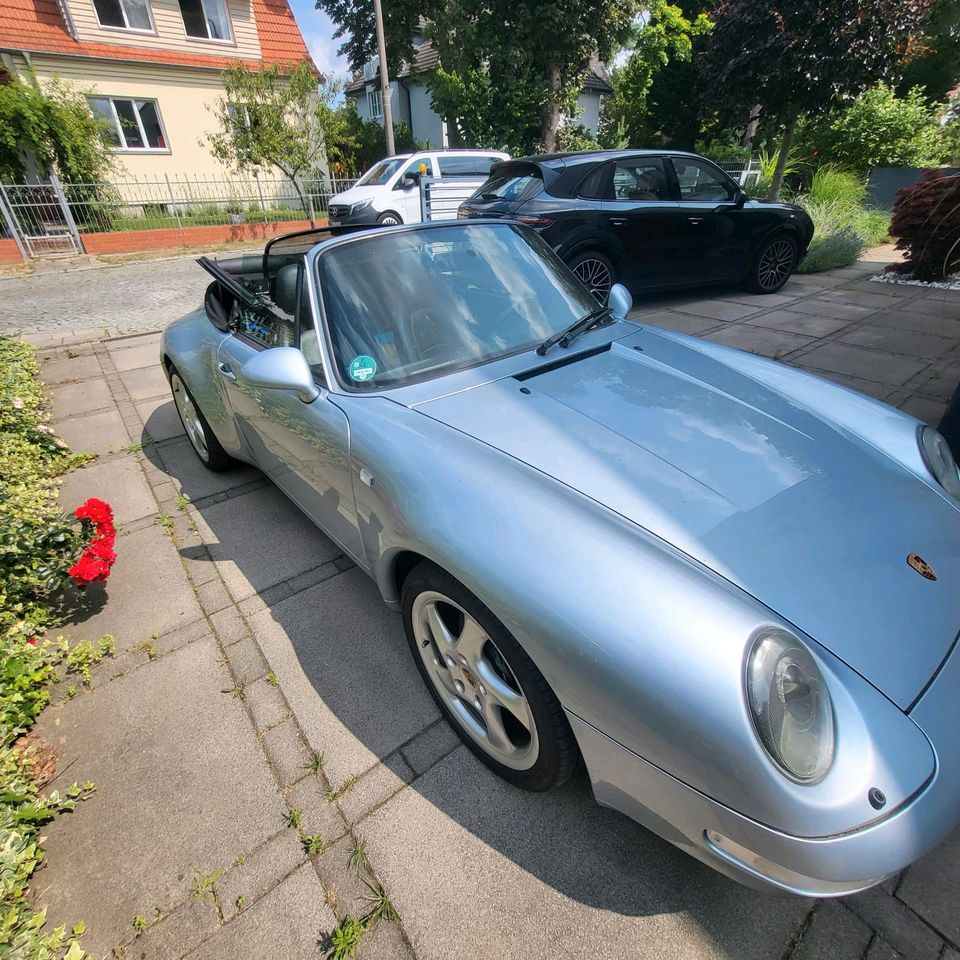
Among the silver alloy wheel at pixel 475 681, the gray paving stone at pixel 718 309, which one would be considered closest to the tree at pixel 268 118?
the gray paving stone at pixel 718 309

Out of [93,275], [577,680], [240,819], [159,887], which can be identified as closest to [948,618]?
[577,680]

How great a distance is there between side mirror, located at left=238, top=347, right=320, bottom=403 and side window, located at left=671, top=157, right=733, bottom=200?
599 cm

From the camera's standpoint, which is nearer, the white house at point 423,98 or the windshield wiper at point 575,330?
the windshield wiper at point 575,330

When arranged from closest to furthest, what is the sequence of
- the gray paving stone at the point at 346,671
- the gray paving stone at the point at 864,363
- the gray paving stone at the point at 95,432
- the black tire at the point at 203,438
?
the gray paving stone at the point at 346,671
the black tire at the point at 203,438
the gray paving stone at the point at 95,432
the gray paving stone at the point at 864,363

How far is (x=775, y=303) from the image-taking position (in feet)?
22.6

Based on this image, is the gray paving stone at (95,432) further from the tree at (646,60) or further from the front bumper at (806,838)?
the tree at (646,60)

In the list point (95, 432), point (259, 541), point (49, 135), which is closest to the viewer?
point (259, 541)

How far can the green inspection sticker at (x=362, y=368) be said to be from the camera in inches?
79.4

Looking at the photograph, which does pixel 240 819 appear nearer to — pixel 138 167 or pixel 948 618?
pixel 948 618

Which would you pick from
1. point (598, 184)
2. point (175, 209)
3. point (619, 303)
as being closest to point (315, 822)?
point (619, 303)

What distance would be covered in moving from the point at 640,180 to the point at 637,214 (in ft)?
1.50

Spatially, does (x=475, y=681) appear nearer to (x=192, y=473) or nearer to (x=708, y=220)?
(x=192, y=473)

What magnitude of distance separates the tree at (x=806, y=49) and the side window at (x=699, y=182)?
14.9 ft

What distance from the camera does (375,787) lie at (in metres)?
1.74
